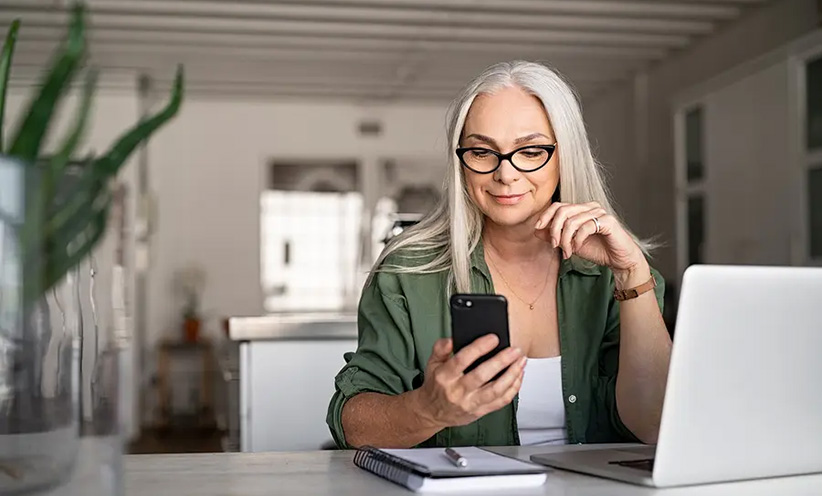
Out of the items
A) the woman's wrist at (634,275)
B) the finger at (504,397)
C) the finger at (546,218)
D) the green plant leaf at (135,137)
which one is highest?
the green plant leaf at (135,137)

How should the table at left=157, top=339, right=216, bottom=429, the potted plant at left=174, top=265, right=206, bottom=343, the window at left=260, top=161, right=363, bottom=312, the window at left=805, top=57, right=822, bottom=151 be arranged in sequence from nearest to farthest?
the window at left=805, top=57, right=822, bottom=151 → the table at left=157, top=339, right=216, bottom=429 → the potted plant at left=174, top=265, right=206, bottom=343 → the window at left=260, top=161, right=363, bottom=312

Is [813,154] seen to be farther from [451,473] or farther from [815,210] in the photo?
[451,473]

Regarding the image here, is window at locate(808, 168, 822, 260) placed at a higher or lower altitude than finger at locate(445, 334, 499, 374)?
higher

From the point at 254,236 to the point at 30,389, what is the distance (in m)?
9.57

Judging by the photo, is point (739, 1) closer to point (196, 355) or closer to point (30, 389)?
point (196, 355)

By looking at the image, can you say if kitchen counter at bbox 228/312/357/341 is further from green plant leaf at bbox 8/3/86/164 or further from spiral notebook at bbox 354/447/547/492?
green plant leaf at bbox 8/3/86/164

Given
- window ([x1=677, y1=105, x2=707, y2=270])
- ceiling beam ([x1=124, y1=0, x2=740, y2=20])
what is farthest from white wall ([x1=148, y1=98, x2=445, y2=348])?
window ([x1=677, y1=105, x2=707, y2=270])

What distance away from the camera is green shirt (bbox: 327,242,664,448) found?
196cm

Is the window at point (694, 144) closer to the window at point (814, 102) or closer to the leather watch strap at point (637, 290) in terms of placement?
the window at point (814, 102)

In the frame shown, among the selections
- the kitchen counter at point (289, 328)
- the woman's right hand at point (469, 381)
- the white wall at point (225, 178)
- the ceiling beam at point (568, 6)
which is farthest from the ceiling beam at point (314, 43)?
the woman's right hand at point (469, 381)

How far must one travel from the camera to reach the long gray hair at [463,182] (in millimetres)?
2008

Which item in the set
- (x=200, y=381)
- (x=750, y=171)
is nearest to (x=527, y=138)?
(x=750, y=171)

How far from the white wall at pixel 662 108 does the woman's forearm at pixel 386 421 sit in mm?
5102

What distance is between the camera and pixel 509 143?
6.50ft
